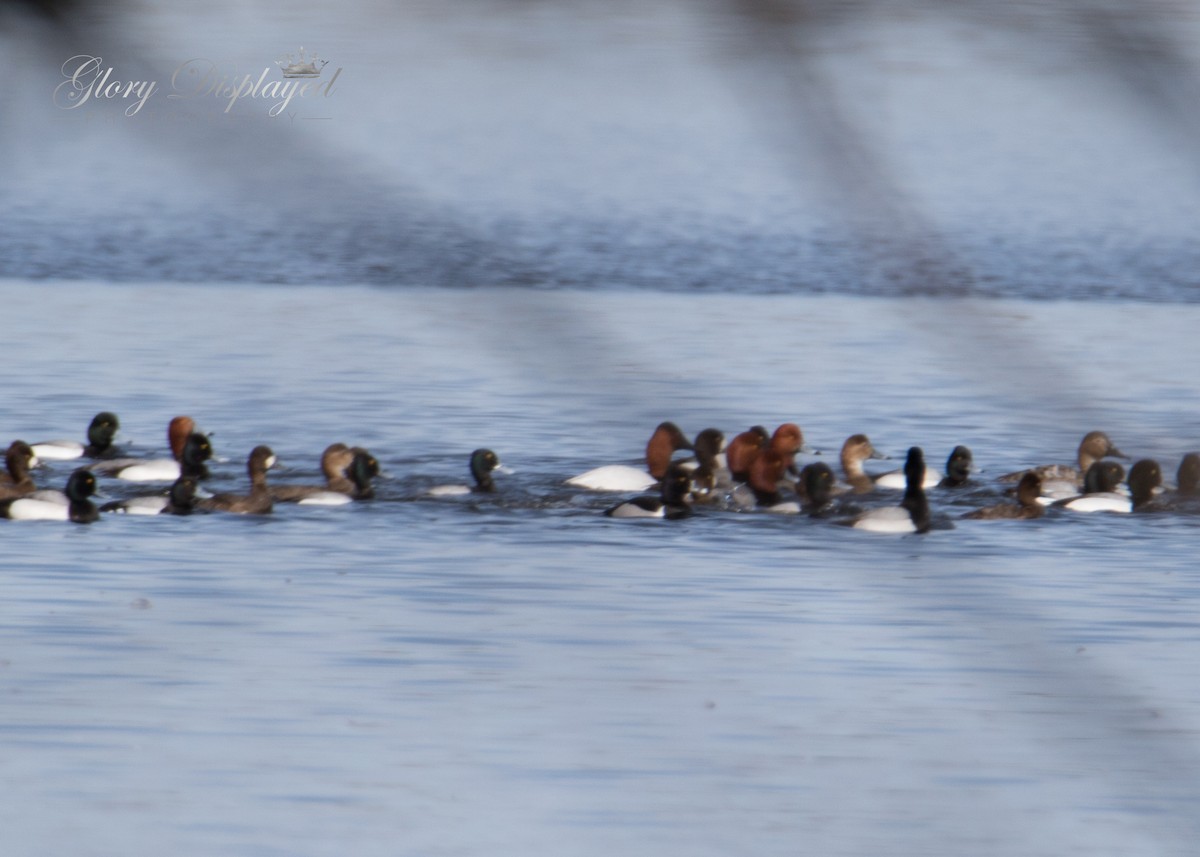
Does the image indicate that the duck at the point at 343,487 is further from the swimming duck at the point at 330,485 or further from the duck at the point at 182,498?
the duck at the point at 182,498

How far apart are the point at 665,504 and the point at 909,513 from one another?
134cm

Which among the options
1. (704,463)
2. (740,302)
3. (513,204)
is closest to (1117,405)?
(704,463)

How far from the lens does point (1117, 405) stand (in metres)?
16.4

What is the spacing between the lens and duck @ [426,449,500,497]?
38.4ft

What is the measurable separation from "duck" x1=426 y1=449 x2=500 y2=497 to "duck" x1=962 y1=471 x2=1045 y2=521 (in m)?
2.71

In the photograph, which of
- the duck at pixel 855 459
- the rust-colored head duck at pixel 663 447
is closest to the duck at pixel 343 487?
the rust-colored head duck at pixel 663 447

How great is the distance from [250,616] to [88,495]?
2.77 meters

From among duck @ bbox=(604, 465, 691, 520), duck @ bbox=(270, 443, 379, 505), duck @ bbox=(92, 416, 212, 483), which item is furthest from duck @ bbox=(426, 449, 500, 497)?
duck @ bbox=(92, 416, 212, 483)

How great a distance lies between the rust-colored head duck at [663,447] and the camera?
43.4 feet

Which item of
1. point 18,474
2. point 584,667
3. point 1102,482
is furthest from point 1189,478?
point 18,474

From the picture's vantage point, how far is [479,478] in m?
11.8

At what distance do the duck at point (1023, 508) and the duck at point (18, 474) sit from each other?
528cm

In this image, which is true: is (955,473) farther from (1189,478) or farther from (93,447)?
(93,447)

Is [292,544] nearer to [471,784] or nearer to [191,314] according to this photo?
[471,784]
